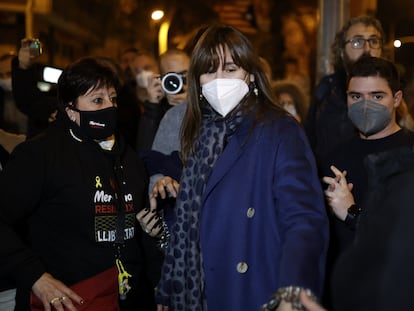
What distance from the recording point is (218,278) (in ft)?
8.75

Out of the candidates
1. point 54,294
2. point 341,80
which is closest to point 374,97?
point 341,80

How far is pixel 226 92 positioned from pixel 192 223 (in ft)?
1.99

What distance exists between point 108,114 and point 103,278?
880mm

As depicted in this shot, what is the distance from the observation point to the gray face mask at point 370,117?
3564 millimetres

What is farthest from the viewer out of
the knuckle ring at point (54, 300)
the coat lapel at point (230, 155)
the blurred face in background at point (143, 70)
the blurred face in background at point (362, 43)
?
the blurred face in background at point (143, 70)

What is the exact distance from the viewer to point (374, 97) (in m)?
3.69

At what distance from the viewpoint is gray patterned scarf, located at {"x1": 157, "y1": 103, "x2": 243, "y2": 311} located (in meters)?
2.82

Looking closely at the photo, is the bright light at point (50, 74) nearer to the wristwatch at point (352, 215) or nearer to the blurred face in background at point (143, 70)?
the blurred face in background at point (143, 70)

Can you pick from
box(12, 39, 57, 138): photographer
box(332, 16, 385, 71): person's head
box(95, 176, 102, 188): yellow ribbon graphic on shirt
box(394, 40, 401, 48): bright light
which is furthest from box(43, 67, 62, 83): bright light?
box(394, 40, 401, 48): bright light

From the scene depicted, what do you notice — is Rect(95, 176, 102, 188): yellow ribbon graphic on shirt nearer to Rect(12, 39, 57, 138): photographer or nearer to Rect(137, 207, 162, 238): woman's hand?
Rect(137, 207, 162, 238): woman's hand

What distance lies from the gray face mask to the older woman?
131cm

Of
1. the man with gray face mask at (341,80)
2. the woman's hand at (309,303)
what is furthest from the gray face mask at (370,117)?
the woman's hand at (309,303)

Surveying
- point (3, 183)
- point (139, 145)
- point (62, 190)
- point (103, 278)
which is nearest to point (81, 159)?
point (62, 190)

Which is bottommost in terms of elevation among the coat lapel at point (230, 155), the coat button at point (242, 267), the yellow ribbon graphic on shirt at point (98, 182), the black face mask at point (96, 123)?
the coat button at point (242, 267)
